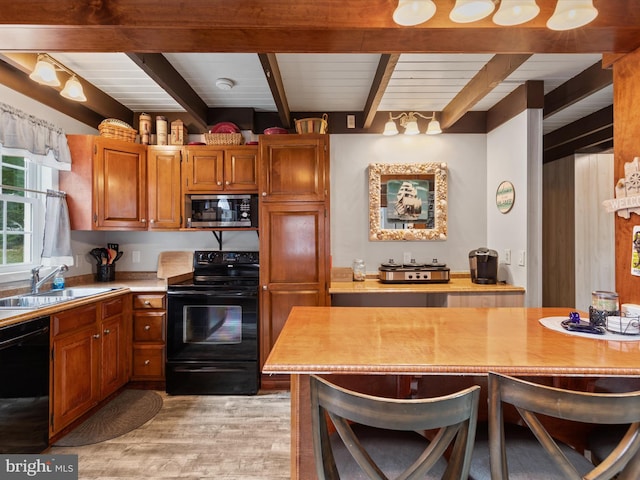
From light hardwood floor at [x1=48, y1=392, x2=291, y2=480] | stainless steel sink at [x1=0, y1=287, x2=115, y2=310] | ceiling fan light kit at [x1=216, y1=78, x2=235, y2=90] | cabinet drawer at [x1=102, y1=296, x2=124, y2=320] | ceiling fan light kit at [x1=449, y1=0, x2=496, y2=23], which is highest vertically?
ceiling fan light kit at [x1=216, y1=78, x2=235, y2=90]

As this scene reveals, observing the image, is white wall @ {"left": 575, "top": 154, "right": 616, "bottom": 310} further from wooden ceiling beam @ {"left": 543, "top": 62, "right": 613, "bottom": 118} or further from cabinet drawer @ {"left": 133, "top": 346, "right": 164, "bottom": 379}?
cabinet drawer @ {"left": 133, "top": 346, "right": 164, "bottom": 379}

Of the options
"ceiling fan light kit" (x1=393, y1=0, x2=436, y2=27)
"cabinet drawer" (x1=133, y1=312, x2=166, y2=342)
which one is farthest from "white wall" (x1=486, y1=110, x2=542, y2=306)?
"cabinet drawer" (x1=133, y1=312, x2=166, y2=342)

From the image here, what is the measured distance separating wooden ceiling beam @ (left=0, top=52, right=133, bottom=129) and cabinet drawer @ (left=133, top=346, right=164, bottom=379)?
2.14m

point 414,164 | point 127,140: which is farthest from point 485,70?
point 127,140

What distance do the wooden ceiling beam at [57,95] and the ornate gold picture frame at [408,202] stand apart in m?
2.54

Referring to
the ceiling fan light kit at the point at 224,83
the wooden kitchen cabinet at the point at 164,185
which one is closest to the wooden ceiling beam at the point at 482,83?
the ceiling fan light kit at the point at 224,83

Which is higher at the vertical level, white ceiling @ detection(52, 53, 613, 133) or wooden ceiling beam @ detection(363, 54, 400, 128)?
white ceiling @ detection(52, 53, 613, 133)

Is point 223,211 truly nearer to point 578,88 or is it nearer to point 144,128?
point 144,128

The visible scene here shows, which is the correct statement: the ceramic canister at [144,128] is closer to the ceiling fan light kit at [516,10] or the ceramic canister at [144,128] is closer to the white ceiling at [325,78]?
the white ceiling at [325,78]

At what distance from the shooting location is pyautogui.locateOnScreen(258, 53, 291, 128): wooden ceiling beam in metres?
2.21

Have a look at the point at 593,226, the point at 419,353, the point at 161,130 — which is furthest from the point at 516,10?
the point at 593,226

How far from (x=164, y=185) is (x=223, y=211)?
0.62 meters

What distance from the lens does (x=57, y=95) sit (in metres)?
2.79

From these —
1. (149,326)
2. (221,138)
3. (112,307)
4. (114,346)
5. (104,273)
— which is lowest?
(114,346)
